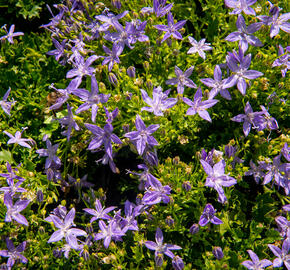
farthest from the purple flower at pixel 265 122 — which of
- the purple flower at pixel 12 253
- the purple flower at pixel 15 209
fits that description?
the purple flower at pixel 12 253

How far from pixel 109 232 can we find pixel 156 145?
808mm

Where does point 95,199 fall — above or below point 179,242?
above

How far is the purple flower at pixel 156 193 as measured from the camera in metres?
2.47

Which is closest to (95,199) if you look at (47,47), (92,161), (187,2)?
(92,161)

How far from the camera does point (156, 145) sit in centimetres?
285

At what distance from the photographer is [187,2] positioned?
3559mm

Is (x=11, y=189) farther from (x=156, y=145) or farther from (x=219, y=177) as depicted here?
(x=219, y=177)

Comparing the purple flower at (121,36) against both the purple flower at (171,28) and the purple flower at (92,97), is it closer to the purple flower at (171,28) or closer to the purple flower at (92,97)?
the purple flower at (171,28)

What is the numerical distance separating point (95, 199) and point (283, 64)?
6.60 ft

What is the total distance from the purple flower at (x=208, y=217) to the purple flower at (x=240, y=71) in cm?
98

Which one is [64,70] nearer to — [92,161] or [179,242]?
[92,161]

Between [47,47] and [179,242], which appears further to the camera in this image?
[47,47]

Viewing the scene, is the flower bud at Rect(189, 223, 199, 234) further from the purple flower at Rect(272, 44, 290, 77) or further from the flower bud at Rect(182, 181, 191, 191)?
the purple flower at Rect(272, 44, 290, 77)

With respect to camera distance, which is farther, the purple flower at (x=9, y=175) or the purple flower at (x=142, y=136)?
the purple flower at (x=9, y=175)
